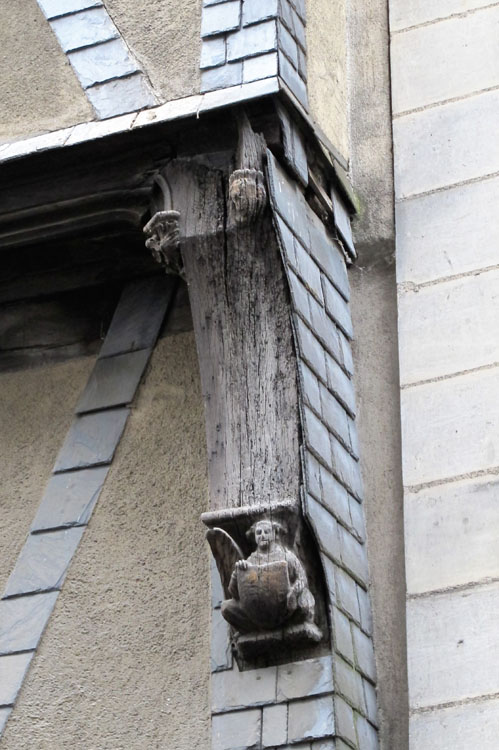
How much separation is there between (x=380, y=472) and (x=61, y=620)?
771 mm

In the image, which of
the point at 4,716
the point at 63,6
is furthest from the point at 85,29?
the point at 4,716

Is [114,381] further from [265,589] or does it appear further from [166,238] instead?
[265,589]

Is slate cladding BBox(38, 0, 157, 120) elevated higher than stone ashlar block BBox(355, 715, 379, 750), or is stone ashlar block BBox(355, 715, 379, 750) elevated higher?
slate cladding BBox(38, 0, 157, 120)

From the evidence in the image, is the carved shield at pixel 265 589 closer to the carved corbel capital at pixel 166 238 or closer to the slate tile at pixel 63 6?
the carved corbel capital at pixel 166 238

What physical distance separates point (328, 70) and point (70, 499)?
4.09 ft

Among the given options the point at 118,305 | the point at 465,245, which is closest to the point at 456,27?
the point at 465,245

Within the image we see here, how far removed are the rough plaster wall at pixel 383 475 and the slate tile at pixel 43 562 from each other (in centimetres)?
67

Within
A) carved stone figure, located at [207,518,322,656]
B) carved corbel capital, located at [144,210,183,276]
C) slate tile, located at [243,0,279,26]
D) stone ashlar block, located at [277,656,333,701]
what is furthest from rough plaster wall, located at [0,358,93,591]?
slate tile, located at [243,0,279,26]

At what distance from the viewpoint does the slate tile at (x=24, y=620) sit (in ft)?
11.9

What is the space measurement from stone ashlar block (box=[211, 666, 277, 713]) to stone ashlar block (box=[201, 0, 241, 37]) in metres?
1.49

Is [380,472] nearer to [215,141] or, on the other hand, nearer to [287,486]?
[287,486]

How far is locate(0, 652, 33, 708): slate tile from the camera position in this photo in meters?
3.57

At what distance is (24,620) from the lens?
3.66 meters

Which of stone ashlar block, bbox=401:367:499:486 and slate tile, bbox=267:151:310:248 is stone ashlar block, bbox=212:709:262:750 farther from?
slate tile, bbox=267:151:310:248
